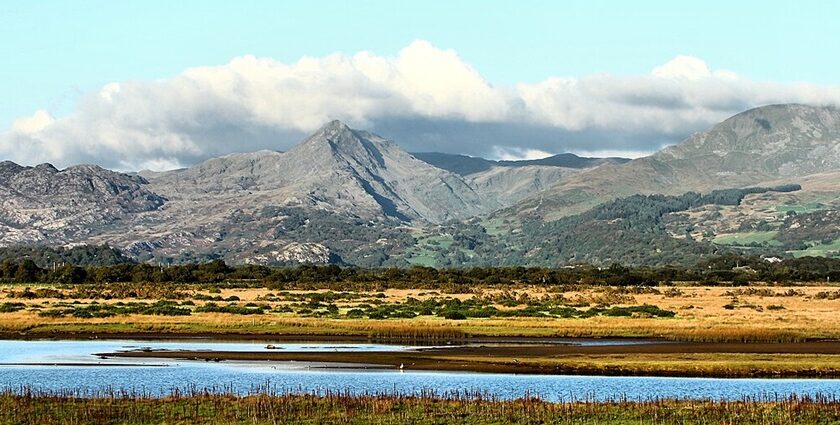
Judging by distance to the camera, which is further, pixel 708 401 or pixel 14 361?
pixel 14 361

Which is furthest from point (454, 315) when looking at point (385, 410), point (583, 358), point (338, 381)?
point (385, 410)

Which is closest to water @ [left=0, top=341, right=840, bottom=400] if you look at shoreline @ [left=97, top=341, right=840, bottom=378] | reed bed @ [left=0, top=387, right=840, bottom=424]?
shoreline @ [left=97, top=341, right=840, bottom=378]

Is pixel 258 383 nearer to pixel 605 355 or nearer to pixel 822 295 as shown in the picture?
pixel 605 355

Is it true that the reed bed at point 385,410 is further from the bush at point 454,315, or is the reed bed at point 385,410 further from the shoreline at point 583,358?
the bush at point 454,315

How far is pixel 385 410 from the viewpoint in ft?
165

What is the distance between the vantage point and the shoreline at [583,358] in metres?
71.4

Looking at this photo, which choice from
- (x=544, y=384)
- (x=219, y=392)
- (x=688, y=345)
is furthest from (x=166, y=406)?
(x=688, y=345)

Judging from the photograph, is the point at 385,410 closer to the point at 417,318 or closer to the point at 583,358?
the point at 583,358

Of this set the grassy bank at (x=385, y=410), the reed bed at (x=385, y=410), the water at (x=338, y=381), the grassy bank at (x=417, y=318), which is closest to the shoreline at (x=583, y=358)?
the water at (x=338, y=381)

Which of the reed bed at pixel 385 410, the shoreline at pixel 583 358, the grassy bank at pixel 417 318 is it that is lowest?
the reed bed at pixel 385 410

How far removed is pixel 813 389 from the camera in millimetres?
62438

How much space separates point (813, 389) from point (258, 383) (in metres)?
32.2

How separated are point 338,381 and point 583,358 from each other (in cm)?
2156

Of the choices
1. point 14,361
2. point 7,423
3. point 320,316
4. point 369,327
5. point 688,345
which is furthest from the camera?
point 320,316
